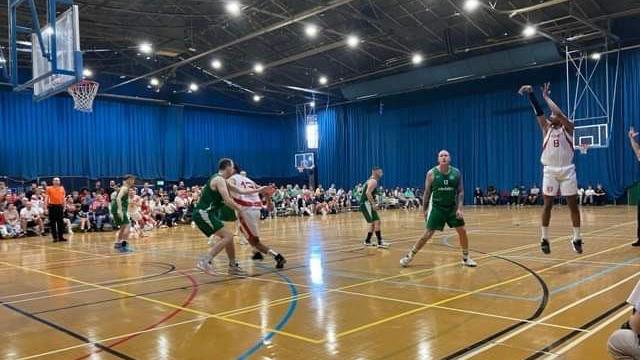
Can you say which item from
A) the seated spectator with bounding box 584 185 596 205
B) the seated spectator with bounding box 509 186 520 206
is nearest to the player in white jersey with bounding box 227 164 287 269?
the seated spectator with bounding box 584 185 596 205

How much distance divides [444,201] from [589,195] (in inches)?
921

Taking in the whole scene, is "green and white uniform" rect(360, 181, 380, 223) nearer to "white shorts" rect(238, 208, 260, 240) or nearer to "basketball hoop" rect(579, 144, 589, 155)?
"white shorts" rect(238, 208, 260, 240)

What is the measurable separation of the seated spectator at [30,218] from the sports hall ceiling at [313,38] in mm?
7842

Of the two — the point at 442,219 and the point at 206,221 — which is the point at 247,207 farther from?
the point at 442,219

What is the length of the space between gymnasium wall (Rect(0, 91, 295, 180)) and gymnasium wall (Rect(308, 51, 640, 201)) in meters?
4.90

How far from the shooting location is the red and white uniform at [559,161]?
320 inches

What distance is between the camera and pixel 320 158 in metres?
41.2

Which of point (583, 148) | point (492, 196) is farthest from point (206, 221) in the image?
point (492, 196)

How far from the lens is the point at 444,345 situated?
4289 millimetres

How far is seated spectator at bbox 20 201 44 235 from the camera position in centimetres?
1925

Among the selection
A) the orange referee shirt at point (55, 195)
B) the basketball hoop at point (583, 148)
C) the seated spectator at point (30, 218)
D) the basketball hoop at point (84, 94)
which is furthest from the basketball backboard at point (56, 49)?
the basketball hoop at point (583, 148)

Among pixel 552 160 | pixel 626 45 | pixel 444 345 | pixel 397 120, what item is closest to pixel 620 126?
pixel 626 45

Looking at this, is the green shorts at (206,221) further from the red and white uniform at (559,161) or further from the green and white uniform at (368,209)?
the red and white uniform at (559,161)

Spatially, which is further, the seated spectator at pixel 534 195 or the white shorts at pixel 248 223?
the seated spectator at pixel 534 195
